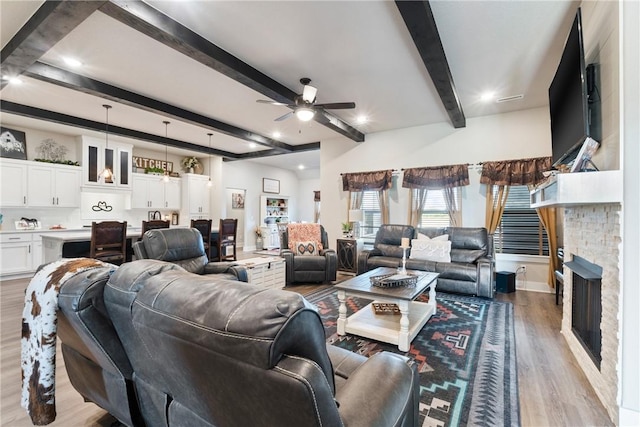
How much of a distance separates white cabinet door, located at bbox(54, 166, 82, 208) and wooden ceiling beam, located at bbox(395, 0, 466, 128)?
259 inches

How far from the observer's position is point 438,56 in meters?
2.86

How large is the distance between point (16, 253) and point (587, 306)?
7866 mm

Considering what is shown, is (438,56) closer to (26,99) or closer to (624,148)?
(624,148)

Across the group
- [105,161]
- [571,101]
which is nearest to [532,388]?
[571,101]

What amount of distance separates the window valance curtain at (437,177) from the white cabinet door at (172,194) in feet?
19.0

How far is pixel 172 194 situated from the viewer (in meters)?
7.57

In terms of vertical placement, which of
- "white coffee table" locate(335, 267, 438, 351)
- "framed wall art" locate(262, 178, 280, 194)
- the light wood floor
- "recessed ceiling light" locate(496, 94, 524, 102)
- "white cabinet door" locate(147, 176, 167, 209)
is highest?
"recessed ceiling light" locate(496, 94, 524, 102)

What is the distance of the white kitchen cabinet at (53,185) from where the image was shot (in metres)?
5.29

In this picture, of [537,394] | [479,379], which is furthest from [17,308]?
[537,394]

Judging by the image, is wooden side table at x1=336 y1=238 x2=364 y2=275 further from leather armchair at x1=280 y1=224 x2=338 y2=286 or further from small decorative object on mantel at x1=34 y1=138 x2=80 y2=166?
small decorative object on mantel at x1=34 y1=138 x2=80 y2=166

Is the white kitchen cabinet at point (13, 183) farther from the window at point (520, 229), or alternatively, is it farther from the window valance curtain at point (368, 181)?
the window at point (520, 229)

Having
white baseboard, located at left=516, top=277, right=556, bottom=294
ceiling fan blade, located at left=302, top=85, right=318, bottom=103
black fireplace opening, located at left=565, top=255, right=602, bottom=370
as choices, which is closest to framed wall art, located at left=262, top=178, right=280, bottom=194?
ceiling fan blade, located at left=302, top=85, right=318, bottom=103

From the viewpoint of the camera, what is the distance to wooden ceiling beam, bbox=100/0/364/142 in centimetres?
229

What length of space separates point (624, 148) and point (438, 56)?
177cm
